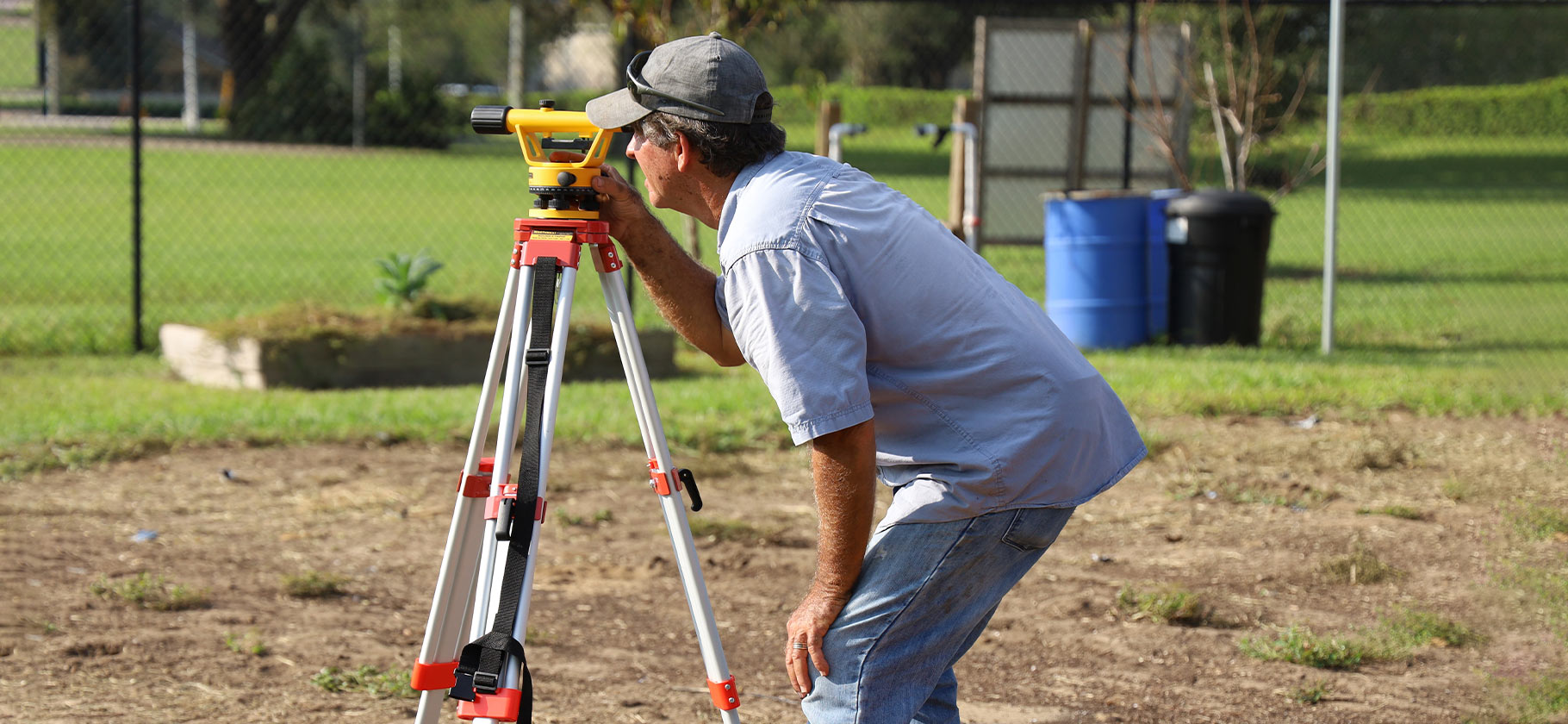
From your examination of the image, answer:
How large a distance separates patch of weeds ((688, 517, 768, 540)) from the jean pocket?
2.92 m

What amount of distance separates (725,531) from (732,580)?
0.49 metres

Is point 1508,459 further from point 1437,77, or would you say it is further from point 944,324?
point 1437,77

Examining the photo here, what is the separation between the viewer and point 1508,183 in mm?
23562

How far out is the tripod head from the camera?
2.70m

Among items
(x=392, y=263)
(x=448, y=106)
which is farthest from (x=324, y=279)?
(x=448, y=106)

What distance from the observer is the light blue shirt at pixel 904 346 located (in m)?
2.29

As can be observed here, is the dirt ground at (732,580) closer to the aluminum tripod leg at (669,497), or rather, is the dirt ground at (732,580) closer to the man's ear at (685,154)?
the aluminum tripod leg at (669,497)

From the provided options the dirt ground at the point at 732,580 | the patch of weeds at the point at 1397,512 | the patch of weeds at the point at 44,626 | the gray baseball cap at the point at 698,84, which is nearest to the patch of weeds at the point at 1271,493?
the dirt ground at the point at 732,580

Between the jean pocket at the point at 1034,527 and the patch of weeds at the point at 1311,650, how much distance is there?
2021mm

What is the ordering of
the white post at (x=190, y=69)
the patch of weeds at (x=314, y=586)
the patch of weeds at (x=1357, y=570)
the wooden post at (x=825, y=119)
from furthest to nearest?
the white post at (x=190, y=69) → the wooden post at (x=825, y=119) → the patch of weeds at (x=1357, y=570) → the patch of weeds at (x=314, y=586)

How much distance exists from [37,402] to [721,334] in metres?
5.95

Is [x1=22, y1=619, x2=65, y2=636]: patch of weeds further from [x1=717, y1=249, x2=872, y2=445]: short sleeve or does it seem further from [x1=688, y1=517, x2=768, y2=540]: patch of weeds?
[x1=717, y1=249, x2=872, y2=445]: short sleeve

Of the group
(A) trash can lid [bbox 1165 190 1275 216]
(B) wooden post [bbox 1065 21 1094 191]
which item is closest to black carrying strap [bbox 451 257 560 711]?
(A) trash can lid [bbox 1165 190 1275 216]

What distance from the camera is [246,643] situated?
4.23 m
